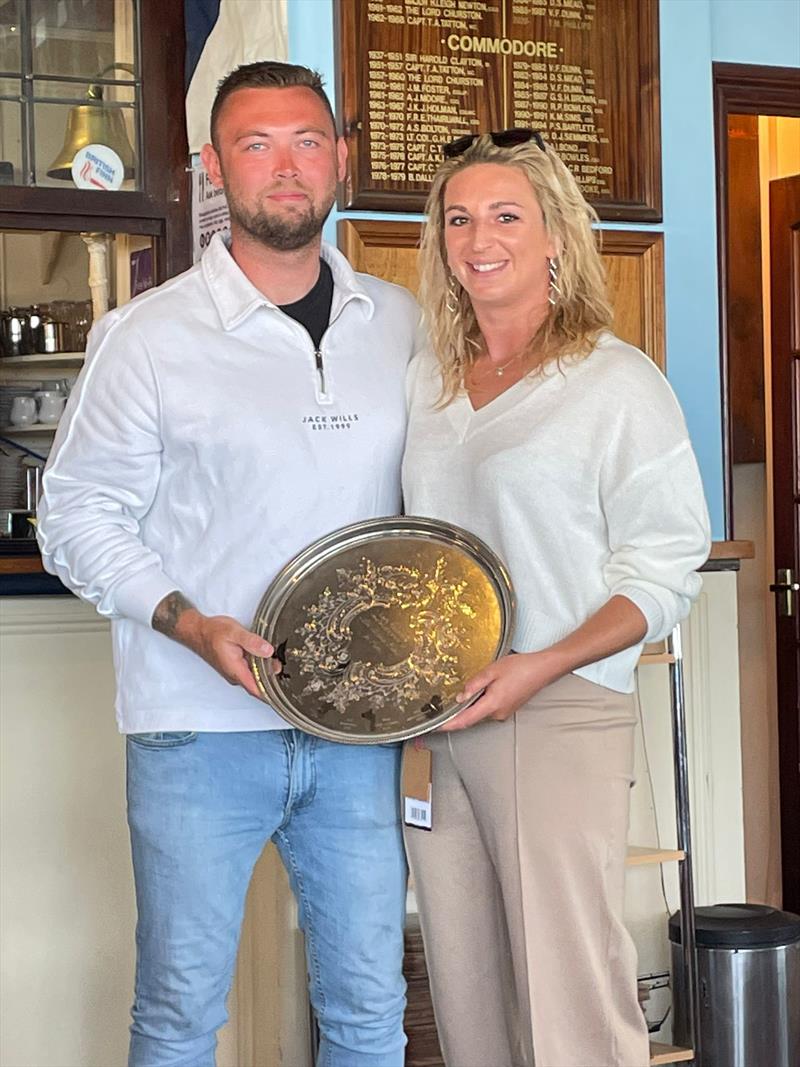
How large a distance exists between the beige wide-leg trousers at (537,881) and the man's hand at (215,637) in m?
0.29

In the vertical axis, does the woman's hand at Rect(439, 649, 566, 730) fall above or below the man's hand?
below

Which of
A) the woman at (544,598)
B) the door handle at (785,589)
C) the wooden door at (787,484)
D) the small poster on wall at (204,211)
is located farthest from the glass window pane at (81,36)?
the door handle at (785,589)

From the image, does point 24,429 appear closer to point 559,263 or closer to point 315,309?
point 315,309

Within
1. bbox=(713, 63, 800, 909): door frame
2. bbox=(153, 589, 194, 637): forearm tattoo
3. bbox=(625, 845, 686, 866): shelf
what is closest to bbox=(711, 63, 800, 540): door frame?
bbox=(713, 63, 800, 909): door frame

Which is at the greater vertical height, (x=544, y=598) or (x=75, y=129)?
(x=75, y=129)

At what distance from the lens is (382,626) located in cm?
192

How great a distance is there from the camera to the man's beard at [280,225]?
6.41 feet

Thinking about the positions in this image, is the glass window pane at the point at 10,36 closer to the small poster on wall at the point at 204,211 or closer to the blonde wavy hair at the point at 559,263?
the small poster on wall at the point at 204,211

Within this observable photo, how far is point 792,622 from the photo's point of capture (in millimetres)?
4375

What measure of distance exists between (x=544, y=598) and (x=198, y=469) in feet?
1.49

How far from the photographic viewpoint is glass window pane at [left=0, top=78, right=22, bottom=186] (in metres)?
2.97

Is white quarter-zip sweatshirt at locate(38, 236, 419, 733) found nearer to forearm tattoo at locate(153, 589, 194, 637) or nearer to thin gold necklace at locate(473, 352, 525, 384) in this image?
forearm tattoo at locate(153, 589, 194, 637)

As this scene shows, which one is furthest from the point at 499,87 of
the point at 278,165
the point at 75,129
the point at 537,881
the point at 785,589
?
the point at 785,589

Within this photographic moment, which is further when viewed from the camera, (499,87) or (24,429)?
(24,429)
